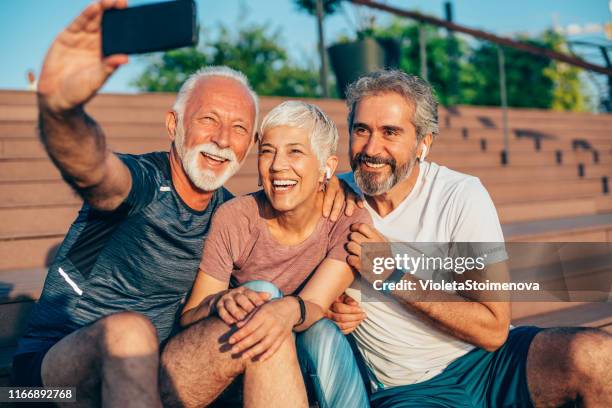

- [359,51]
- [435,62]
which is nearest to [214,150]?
[359,51]

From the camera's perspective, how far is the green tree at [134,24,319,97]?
64.1 feet

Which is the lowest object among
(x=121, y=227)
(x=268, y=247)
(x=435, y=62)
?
(x=268, y=247)

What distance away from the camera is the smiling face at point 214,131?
2096 millimetres

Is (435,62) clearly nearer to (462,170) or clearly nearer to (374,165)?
(462,170)

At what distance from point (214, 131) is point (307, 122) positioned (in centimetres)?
37

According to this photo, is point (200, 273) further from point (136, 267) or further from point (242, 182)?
point (242, 182)

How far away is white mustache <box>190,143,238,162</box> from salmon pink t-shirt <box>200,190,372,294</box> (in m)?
0.20

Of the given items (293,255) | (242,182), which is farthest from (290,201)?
(242,182)

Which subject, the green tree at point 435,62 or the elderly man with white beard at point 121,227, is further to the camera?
the green tree at point 435,62

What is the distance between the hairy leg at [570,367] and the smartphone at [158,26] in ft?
5.40

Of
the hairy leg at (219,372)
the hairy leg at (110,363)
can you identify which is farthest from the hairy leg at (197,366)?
the hairy leg at (110,363)

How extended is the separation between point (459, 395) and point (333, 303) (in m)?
0.58

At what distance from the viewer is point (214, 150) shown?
213 centimetres

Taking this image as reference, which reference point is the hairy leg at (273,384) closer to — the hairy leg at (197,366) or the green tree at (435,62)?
the hairy leg at (197,366)
